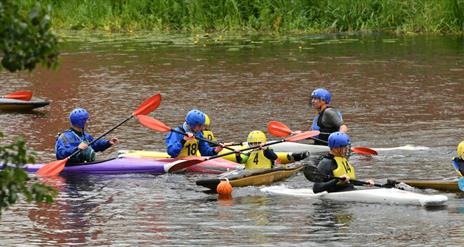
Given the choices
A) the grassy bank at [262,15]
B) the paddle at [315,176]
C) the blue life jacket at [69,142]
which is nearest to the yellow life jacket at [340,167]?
the paddle at [315,176]

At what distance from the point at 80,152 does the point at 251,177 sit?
2.72 m

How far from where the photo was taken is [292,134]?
17.5 m

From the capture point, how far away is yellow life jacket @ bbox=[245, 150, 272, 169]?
1584cm

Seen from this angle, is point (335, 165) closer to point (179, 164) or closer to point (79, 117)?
point (179, 164)

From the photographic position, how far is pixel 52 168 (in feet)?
51.9

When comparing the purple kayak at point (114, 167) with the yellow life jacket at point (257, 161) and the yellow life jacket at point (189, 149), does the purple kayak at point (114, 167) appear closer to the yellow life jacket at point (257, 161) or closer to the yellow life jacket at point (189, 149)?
the yellow life jacket at point (189, 149)

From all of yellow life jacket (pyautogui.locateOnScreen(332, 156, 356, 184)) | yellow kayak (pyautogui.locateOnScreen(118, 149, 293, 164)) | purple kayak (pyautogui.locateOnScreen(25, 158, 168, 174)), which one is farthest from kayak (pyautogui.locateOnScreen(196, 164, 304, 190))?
yellow life jacket (pyautogui.locateOnScreen(332, 156, 356, 184))

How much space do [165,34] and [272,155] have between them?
71.5ft

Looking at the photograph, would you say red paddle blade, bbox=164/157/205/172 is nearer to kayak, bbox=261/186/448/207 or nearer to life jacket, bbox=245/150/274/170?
life jacket, bbox=245/150/274/170

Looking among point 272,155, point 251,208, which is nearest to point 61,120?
point 272,155

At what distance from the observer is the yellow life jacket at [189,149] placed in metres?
16.6

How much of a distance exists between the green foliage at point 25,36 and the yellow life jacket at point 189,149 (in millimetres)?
10051

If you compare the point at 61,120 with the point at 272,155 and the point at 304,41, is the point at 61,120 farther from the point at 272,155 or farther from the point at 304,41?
the point at 304,41

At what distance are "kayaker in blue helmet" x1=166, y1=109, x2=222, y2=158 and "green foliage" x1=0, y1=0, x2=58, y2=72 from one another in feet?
31.9
